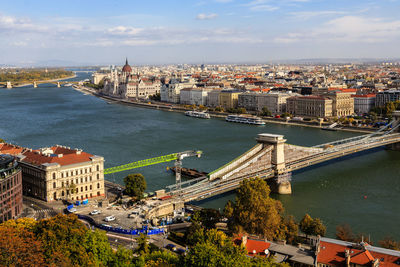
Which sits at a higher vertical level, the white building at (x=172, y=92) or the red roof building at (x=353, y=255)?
the white building at (x=172, y=92)

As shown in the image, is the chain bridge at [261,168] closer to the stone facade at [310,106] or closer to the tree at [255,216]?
the tree at [255,216]

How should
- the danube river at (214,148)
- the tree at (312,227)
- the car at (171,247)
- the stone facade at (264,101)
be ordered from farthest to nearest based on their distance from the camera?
the stone facade at (264,101) → the danube river at (214,148) → the tree at (312,227) → the car at (171,247)

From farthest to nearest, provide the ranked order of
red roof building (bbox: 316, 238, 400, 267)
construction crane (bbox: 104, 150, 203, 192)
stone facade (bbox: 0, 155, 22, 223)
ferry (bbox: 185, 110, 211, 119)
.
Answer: ferry (bbox: 185, 110, 211, 119), construction crane (bbox: 104, 150, 203, 192), stone facade (bbox: 0, 155, 22, 223), red roof building (bbox: 316, 238, 400, 267)

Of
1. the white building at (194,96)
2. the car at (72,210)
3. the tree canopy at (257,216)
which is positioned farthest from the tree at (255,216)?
the white building at (194,96)

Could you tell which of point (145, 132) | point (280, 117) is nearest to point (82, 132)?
point (145, 132)

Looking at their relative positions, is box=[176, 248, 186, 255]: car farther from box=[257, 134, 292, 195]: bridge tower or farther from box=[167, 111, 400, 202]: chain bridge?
box=[257, 134, 292, 195]: bridge tower

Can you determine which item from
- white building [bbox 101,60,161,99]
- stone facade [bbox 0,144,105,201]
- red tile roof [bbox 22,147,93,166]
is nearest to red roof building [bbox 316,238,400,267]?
stone facade [bbox 0,144,105,201]
